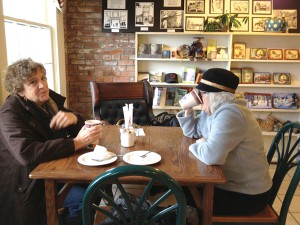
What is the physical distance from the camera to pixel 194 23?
3.69 m

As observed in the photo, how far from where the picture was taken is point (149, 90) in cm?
323

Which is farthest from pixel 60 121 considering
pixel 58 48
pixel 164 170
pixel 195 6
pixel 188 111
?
pixel 195 6

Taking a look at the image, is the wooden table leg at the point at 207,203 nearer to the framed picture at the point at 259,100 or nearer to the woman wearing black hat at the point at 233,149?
the woman wearing black hat at the point at 233,149

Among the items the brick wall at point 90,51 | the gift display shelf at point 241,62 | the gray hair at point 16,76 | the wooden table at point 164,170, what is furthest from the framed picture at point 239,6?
the gray hair at point 16,76

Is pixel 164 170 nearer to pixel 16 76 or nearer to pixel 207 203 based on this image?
pixel 207 203

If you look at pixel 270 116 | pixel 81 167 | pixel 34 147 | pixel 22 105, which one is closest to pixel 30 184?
pixel 34 147

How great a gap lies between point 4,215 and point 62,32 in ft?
8.19

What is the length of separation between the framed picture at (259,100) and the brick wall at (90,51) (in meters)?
1.61

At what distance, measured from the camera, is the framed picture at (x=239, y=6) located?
145 inches

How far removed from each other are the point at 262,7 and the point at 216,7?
58 centimetres

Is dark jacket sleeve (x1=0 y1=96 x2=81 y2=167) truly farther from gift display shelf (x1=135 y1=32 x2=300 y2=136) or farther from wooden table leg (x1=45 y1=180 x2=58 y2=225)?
gift display shelf (x1=135 y1=32 x2=300 y2=136)

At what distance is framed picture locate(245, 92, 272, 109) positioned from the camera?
3803 mm

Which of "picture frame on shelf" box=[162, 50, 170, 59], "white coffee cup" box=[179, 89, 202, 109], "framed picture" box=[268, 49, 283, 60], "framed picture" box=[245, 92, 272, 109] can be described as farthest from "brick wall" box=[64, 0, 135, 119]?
"white coffee cup" box=[179, 89, 202, 109]

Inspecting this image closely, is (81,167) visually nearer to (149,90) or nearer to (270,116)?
(149,90)
